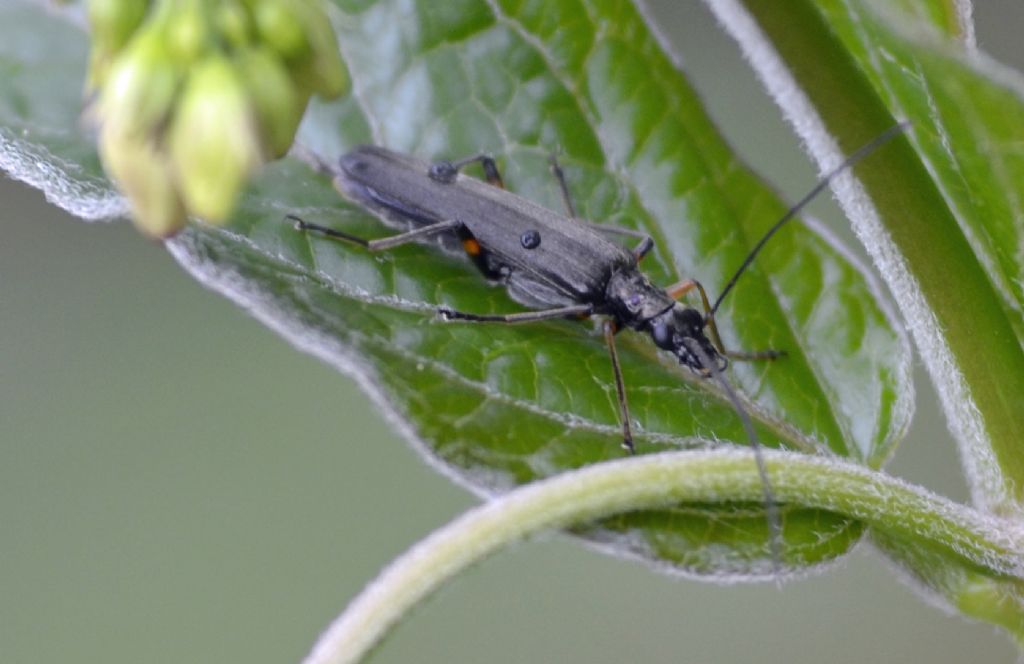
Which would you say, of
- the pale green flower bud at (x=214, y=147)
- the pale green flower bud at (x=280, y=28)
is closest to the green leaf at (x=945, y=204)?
the pale green flower bud at (x=280, y=28)

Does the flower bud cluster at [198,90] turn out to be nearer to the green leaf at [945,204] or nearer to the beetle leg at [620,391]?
the green leaf at [945,204]

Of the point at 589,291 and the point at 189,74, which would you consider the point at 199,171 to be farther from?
the point at 589,291

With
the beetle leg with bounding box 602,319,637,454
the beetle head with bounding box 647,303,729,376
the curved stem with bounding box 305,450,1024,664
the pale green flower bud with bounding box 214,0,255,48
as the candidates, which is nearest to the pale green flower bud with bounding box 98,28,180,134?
the pale green flower bud with bounding box 214,0,255,48

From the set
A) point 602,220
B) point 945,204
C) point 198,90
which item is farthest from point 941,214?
point 198,90

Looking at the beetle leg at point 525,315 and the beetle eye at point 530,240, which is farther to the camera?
the beetle eye at point 530,240

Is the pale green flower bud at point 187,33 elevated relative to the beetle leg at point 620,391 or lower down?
elevated

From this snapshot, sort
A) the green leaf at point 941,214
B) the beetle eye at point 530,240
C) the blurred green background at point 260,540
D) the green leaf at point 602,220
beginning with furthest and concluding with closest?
the blurred green background at point 260,540 → the beetle eye at point 530,240 → the green leaf at point 602,220 → the green leaf at point 941,214

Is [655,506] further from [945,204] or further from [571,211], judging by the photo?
[571,211]

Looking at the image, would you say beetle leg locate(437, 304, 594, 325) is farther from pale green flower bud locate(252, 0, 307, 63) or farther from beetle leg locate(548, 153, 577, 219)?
pale green flower bud locate(252, 0, 307, 63)
